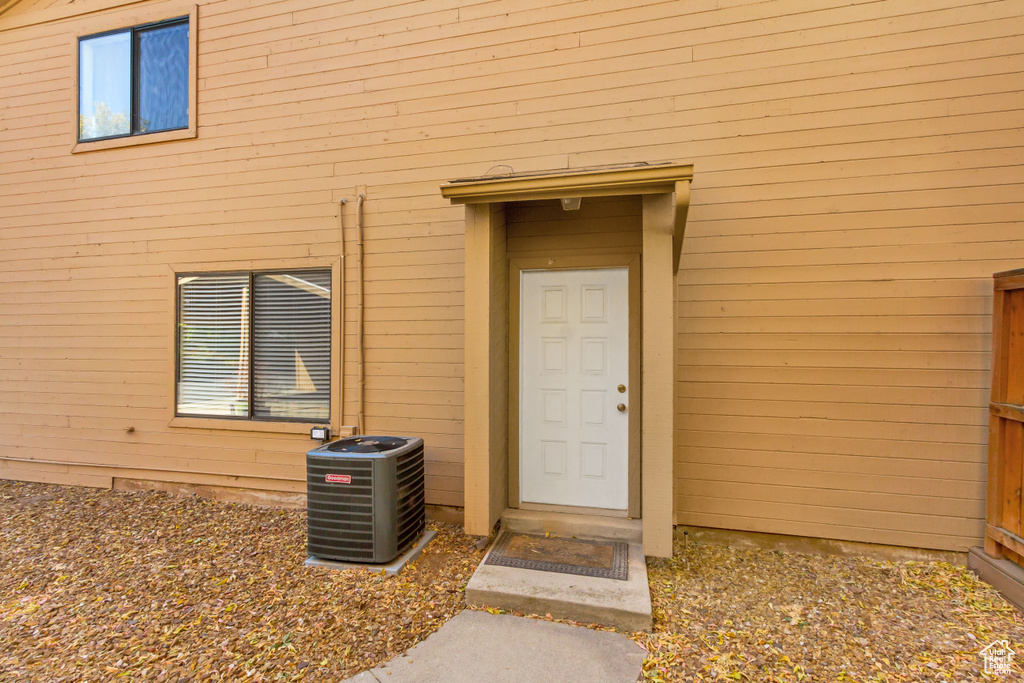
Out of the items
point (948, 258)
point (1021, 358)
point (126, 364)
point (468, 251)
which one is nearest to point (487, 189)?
point (468, 251)

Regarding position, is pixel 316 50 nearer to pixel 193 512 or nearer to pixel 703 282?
pixel 703 282

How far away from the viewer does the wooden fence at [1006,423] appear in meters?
2.98

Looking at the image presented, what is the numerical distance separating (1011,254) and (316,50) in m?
5.82

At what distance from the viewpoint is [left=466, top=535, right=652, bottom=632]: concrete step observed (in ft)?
8.66

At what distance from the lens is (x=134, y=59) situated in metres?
5.13

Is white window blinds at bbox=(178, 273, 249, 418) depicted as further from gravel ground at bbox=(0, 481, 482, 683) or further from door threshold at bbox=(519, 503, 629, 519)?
door threshold at bbox=(519, 503, 629, 519)

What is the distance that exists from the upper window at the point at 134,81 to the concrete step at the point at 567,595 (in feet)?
17.6

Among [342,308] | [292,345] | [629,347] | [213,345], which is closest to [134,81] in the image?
[213,345]

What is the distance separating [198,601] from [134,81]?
5314 mm

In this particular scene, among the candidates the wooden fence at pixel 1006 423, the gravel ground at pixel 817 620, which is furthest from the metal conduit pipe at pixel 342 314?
the wooden fence at pixel 1006 423

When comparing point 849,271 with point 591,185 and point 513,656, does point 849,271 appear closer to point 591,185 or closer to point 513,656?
point 591,185

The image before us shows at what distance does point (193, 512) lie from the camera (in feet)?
14.6

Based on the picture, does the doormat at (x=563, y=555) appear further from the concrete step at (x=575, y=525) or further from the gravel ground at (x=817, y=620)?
the gravel ground at (x=817, y=620)

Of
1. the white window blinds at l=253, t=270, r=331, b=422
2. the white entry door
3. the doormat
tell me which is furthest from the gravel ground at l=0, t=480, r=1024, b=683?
the white window blinds at l=253, t=270, r=331, b=422
